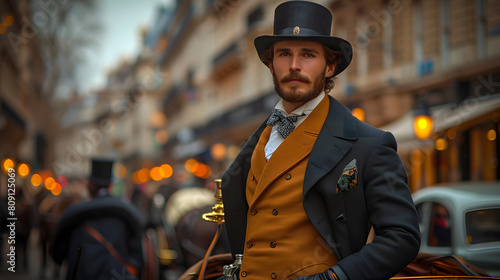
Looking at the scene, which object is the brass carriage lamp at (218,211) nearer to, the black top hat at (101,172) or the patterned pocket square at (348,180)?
the patterned pocket square at (348,180)

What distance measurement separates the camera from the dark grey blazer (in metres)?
2.04

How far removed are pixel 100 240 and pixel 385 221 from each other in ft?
11.2

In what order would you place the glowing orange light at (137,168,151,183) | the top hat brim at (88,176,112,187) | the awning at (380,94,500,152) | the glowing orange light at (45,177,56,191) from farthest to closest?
1. the glowing orange light at (137,168,151,183)
2. the glowing orange light at (45,177,56,191)
3. the awning at (380,94,500,152)
4. the top hat brim at (88,176,112,187)

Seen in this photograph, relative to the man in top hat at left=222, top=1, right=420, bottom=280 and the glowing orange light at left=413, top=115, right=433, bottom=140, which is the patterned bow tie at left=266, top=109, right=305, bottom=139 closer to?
the man in top hat at left=222, top=1, right=420, bottom=280

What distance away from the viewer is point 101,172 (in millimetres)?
5539

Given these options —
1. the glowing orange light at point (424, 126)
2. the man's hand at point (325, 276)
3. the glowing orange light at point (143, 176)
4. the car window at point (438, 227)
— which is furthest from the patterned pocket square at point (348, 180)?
the glowing orange light at point (143, 176)

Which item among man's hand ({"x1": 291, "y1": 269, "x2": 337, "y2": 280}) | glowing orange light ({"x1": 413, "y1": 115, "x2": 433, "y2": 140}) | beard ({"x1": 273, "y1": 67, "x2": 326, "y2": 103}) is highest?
glowing orange light ({"x1": 413, "y1": 115, "x2": 433, "y2": 140})

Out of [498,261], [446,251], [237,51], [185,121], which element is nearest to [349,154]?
[498,261]

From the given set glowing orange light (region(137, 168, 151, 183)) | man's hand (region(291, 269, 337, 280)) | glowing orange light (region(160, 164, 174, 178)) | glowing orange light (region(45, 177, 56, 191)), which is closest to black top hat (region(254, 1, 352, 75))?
man's hand (region(291, 269, 337, 280))

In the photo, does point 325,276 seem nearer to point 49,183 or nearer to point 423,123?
point 423,123

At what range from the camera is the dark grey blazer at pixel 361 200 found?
2.04 meters

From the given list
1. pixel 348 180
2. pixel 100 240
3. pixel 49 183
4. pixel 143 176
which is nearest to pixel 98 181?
pixel 100 240

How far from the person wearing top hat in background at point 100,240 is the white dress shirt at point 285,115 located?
8.89 feet

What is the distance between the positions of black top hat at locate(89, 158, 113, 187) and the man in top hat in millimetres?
3128
